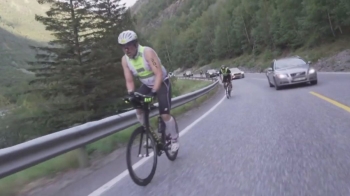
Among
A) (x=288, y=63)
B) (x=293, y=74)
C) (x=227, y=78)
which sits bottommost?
(x=293, y=74)

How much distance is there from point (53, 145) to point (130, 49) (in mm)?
1547

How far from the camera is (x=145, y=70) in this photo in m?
5.52

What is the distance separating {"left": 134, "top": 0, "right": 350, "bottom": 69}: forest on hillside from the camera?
47.8m

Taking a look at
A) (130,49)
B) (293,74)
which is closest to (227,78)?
(293,74)

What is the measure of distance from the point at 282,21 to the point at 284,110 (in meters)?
54.2

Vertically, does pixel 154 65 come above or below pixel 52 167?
above

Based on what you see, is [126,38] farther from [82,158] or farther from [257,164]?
[82,158]

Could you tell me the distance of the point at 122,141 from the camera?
356 inches

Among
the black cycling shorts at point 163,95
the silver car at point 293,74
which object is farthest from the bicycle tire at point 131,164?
the silver car at point 293,74

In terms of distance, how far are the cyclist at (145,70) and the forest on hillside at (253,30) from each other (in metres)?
35.8

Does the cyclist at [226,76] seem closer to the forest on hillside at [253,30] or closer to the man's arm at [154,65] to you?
the man's arm at [154,65]

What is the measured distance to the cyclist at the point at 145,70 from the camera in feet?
17.1

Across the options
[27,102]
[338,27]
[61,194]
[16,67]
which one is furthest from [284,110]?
[16,67]

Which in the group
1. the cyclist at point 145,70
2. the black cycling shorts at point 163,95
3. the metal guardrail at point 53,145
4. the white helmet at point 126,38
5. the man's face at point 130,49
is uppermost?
the white helmet at point 126,38
